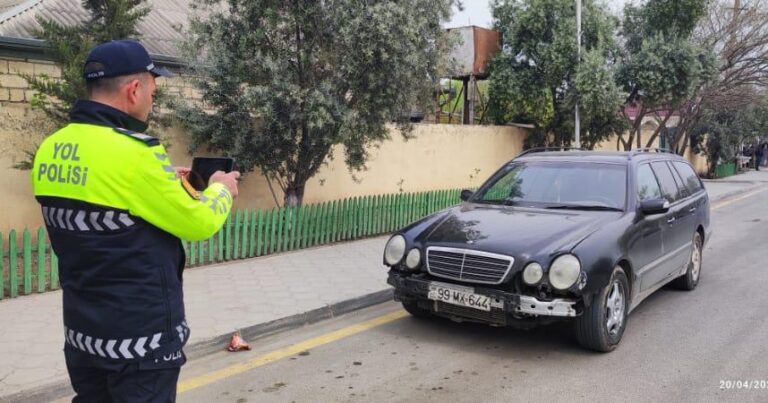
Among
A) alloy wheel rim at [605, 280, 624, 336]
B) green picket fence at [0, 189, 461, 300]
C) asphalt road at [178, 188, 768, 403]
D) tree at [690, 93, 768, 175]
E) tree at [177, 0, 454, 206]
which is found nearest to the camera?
asphalt road at [178, 188, 768, 403]

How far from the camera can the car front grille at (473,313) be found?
472 cm

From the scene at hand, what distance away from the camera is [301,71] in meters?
8.95

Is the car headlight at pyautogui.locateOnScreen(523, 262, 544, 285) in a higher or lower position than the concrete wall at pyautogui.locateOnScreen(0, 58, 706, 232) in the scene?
lower

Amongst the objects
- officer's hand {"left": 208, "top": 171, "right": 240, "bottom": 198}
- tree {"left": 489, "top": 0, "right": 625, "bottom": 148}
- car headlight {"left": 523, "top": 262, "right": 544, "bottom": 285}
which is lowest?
car headlight {"left": 523, "top": 262, "right": 544, "bottom": 285}

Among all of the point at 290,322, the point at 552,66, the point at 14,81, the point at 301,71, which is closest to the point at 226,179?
the point at 290,322

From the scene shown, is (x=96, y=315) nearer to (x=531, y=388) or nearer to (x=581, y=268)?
(x=531, y=388)

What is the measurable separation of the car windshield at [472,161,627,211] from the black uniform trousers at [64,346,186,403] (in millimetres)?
4162

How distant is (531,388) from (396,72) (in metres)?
5.44

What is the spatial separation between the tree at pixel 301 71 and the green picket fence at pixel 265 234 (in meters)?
0.97

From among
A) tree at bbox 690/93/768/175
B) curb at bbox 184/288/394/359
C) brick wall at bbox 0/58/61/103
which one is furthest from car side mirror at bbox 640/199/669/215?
tree at bbox 690/93/768/175

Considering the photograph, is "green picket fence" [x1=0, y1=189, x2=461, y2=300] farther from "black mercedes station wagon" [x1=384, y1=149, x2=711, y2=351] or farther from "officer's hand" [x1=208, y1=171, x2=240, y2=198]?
"officer's hand" [x1=208, y1=171, x2=240, y2=198]

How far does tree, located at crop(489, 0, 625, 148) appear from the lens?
15039mm

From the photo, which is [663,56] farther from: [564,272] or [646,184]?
[564,272]

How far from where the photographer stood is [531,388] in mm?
4242
